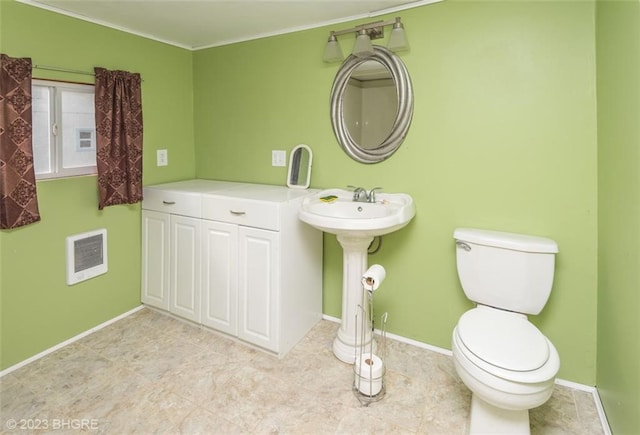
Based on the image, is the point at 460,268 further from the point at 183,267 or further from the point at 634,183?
the point at 183,267

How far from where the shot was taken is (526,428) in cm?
149

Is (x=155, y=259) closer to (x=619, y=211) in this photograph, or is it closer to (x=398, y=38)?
(x=398, y=38)

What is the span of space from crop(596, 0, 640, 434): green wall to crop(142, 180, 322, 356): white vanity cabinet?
153 cm

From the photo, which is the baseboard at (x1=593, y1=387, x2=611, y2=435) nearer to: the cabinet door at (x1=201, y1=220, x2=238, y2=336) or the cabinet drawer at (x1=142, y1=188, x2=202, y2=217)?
the cabinet door at (x1=201, y1=220, x2=238, y2=336)

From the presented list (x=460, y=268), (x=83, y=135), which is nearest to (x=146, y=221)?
(x=83, y=135)

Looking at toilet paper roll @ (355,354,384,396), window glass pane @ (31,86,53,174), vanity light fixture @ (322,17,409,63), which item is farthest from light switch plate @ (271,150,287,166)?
toilet paper roll @ (355,354,384,396)

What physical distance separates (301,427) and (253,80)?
225cm

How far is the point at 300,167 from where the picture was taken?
2598mm

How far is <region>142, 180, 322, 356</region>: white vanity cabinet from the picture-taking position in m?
2.15

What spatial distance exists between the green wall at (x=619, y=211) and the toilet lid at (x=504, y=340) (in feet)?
1.03

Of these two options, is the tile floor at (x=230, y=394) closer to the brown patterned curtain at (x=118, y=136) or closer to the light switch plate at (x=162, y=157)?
the brown patterned curtain at (x=118, y=136)

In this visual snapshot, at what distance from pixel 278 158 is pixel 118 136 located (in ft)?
3.42

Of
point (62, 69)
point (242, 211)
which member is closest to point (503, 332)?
point (242, 211)

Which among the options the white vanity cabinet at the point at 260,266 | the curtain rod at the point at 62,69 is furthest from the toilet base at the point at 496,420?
the curtain rod at the point at 62,69
